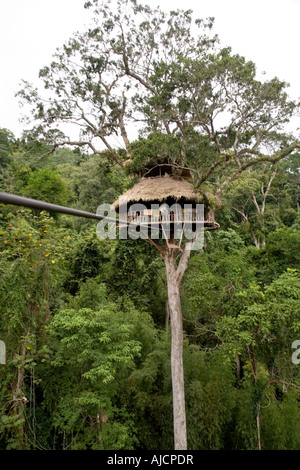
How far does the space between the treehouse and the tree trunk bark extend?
3.10 ft

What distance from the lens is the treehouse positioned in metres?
7.29

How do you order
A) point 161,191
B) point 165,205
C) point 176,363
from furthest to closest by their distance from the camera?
point 161,191 < point 165,205 < point 176,363

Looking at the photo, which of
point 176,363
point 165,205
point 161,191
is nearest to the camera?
point 176,363

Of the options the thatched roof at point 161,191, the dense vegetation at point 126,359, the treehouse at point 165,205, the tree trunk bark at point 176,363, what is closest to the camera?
the dense vegetation at point 126,359

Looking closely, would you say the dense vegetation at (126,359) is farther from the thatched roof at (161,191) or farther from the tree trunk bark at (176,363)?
the thatched roof at (161,191)

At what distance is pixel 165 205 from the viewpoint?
745 centimetres

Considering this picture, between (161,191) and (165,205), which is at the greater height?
(161,191)

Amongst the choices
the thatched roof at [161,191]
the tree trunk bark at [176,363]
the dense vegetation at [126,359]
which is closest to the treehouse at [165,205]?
the thatched roof at [161,191]

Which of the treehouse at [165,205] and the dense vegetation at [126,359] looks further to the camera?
the treehouse at [165,205]

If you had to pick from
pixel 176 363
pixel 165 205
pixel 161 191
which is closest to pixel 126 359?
pixel 176 363

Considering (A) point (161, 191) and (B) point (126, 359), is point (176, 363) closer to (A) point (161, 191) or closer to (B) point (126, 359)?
(B) point (126, 359)

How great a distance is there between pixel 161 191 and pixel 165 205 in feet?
1.46

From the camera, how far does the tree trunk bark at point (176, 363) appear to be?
6.29 m

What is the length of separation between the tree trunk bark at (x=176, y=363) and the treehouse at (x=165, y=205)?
0.94m
